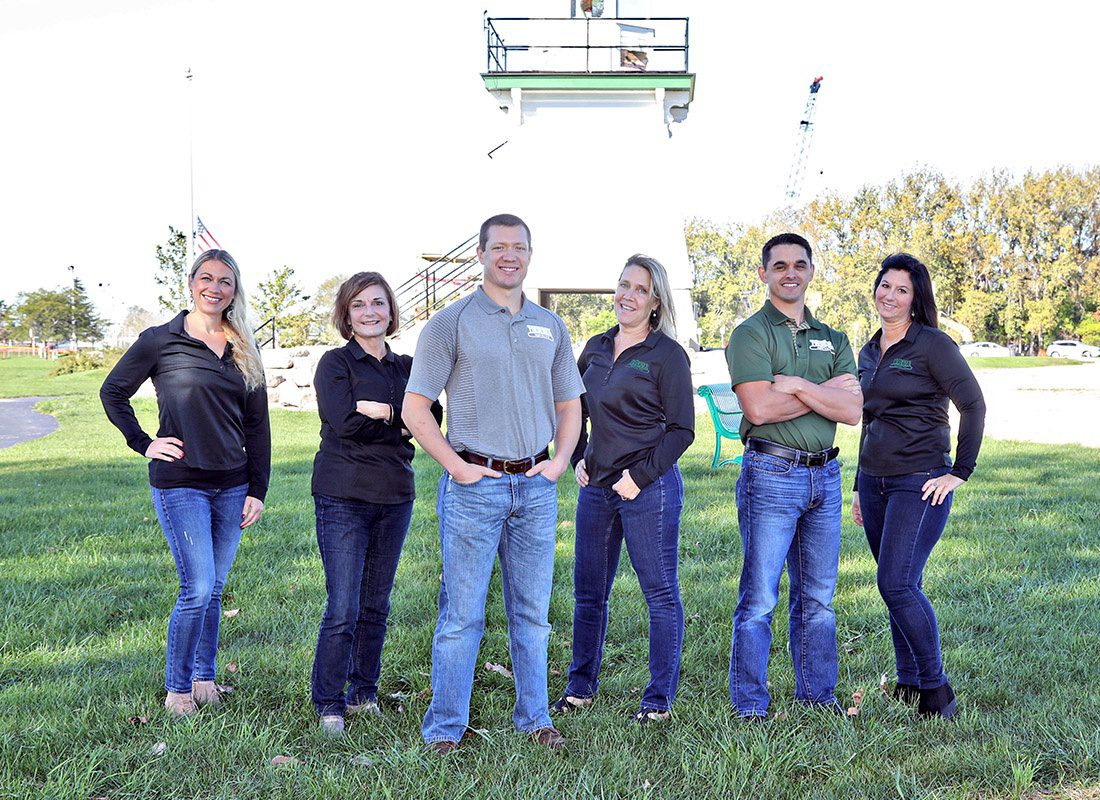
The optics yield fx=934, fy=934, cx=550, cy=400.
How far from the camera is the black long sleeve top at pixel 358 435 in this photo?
4258mm

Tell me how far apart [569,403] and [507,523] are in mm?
614

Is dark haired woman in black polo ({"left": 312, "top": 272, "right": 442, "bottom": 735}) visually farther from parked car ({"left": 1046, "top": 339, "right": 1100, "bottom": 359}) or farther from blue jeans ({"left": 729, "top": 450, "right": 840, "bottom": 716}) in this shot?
parked car ({"left": 1046, "top": 339, "right": 1100, "bottom": 359})

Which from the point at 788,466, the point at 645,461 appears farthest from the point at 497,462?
the point at 788,466

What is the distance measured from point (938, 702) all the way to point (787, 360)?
5.84ft

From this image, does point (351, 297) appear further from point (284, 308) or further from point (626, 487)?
point (284, 308)

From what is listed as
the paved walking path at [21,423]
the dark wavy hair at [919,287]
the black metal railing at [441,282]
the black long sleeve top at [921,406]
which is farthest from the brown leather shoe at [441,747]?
the black metal railing at [441,282]

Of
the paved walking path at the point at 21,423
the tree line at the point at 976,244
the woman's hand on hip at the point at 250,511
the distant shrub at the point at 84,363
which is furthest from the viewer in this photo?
the tree line at the point at 976,244

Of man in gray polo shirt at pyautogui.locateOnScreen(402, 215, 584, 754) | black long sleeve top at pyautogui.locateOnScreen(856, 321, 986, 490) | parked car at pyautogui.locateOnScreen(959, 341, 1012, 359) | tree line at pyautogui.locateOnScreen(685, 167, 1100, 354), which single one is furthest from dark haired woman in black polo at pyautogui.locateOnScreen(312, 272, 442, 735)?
parked car at pyautogui.locateOnScreen(959, 341, 1012, 359)

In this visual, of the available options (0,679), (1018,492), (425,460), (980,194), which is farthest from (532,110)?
(980,194)

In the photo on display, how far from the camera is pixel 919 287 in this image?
4.52m

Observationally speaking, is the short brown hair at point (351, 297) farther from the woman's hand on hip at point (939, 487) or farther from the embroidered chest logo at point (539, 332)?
the woman's hand on hip at point (939, 487)

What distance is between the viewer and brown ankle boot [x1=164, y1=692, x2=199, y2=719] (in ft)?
14.3

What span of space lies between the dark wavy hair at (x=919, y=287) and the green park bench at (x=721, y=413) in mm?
6857

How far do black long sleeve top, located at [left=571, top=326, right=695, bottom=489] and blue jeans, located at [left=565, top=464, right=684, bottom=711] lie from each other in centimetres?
11
